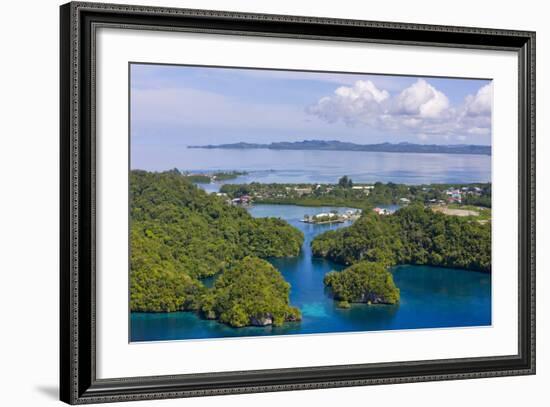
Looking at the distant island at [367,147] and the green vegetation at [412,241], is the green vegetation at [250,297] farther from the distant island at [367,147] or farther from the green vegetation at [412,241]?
the distant island at [367,147]

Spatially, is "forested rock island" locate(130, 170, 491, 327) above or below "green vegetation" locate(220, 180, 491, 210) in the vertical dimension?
below

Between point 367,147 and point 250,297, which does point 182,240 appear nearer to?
point 250,297

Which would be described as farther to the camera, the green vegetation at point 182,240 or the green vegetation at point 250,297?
the green vegetation at point 250,297

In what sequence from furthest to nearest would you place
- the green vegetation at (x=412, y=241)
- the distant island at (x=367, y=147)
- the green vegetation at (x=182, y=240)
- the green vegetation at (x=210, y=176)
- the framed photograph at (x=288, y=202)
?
the green vegetation at (x=412, y=241), the distant island at (x=367, y=147), the green vegetation at (x=210, y=176), the green vegetation at (x=182, y=240), the framed photograph at (x=288, y=202)

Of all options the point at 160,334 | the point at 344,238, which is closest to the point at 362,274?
the point at 344,238

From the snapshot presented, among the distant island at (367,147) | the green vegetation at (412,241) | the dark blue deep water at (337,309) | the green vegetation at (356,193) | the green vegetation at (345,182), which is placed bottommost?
the dark blue deep water at (337,309)

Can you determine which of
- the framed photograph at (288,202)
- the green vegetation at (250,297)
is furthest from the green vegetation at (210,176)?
the green vegetation at (250,297)

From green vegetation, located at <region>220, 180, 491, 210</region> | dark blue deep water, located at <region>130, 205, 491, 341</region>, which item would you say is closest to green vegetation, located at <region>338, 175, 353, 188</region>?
green vegetation, located at <region>220, 180, 491, 210</region>

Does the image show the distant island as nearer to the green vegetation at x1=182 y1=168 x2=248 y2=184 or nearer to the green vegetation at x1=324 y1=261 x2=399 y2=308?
the green vegetation at x1=182 y1=168 x2=248 y2=184
